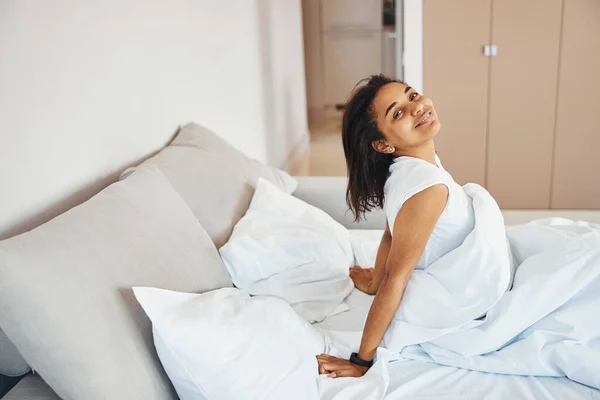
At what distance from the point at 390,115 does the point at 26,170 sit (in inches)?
32.9

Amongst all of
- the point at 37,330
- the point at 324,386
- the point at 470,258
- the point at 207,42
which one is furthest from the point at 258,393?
the point at 207,42

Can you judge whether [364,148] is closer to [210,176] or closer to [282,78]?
[210,176]

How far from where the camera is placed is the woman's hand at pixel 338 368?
4.51ft

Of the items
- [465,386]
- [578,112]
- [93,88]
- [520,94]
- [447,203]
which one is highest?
[93,88]

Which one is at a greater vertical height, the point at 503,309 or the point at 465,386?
the point at 503,309

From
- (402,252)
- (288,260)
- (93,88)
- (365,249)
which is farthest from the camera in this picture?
(365,249)

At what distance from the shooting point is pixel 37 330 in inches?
40.4

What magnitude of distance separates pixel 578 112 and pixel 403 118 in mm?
2259

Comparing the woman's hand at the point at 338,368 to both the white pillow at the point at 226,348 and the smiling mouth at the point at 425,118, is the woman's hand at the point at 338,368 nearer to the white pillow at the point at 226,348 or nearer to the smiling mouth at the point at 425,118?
the white pillow at the point at 226,348

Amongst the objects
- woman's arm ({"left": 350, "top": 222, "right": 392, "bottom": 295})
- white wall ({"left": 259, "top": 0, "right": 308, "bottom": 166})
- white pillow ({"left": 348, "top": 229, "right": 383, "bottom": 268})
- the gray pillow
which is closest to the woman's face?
woman's arm ({"left": 350, "top": 222, "right": 392, "bottom": 295})

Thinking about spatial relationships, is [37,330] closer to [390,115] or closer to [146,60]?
[390,115]

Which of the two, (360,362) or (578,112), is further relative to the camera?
(578,112)

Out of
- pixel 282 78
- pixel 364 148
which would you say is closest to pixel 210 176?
pixel 364 148

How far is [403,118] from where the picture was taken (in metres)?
1.55
